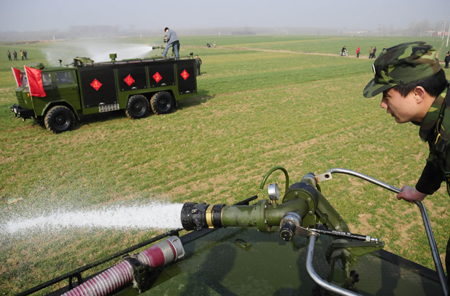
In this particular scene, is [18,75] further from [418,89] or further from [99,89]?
[418,89]

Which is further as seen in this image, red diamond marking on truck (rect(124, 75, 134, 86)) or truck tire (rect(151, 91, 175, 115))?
truck tire (rect(151, 91, 175, 115))

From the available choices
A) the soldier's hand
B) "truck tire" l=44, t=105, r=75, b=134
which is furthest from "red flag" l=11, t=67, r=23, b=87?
the soldier's hand

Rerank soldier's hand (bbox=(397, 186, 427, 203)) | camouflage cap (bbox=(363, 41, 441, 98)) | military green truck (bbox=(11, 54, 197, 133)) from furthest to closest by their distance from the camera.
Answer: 1. military green truck (bbox=(11, 54, 197, 133))
2. soldier's hand (bbox=(397, 186, 427, 203))
3. camouflage cap (bbox=(363, 41, 441, 98))

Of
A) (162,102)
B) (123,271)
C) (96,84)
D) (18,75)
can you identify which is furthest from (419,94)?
(18,75)

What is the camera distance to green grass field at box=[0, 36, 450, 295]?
6.01 meters

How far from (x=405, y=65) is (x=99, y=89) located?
11484 mm

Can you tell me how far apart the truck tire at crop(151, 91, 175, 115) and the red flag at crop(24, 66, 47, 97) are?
3.79 meters

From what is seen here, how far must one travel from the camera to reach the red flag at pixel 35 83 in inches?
428

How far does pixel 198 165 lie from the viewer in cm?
915

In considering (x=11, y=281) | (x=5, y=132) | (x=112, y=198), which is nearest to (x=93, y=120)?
(x=5, y=132)

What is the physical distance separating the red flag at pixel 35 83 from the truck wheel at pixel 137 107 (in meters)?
2.87

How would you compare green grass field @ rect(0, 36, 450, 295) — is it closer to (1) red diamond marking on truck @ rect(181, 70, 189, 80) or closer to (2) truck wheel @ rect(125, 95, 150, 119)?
(2) truck wheel @ rect(125, 95, 150, 119)

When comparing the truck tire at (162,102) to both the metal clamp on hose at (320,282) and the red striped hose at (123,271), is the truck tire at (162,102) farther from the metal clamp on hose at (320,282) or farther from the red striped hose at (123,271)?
the metal clamp on hose at (320,282)

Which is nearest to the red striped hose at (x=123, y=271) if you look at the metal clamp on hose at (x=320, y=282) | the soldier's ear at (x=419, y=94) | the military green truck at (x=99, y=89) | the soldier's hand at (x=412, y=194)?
the metal clamp on hose at (x=320, y=282)
